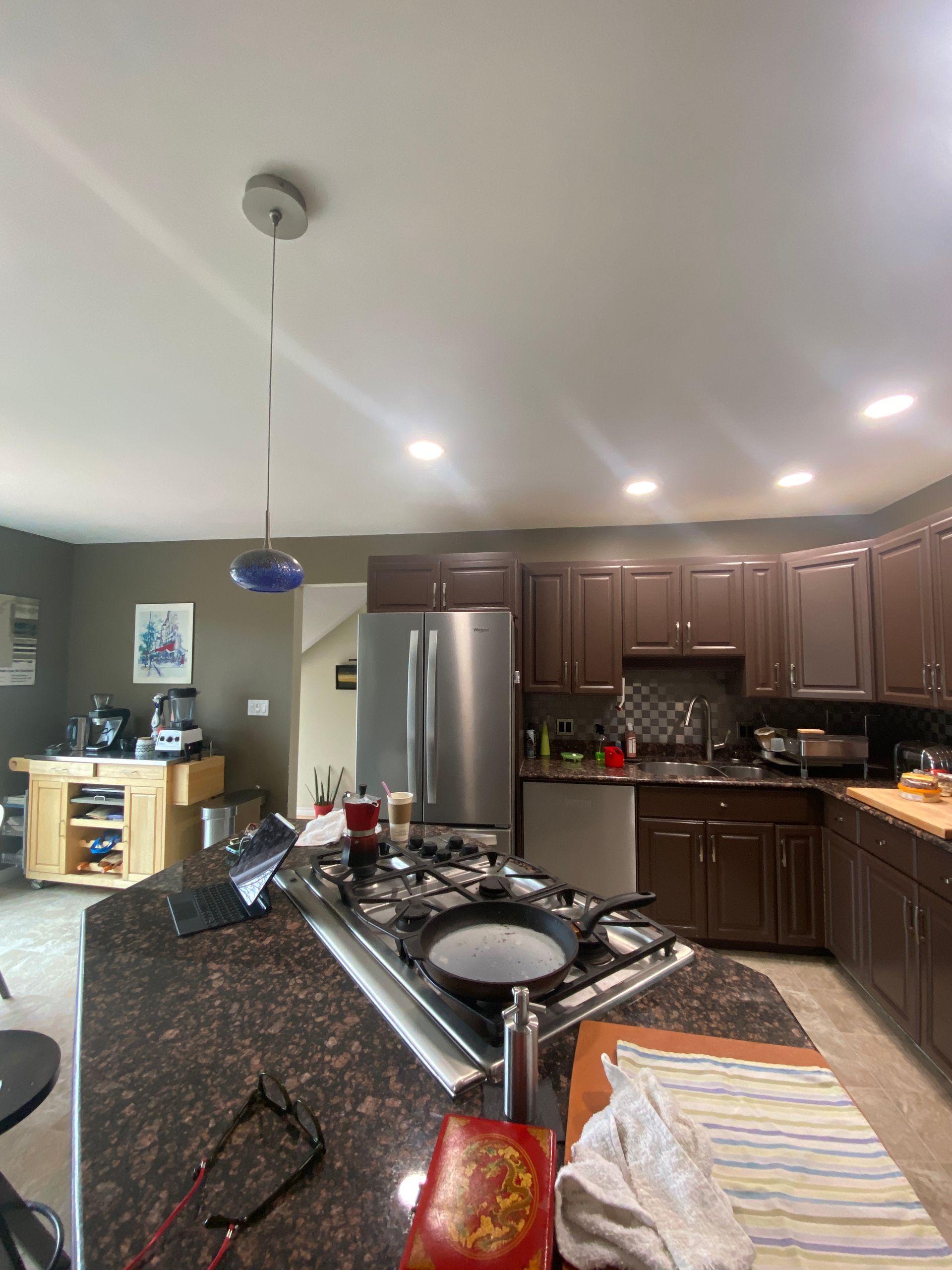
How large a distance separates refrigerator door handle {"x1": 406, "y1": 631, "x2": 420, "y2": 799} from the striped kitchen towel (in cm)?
217

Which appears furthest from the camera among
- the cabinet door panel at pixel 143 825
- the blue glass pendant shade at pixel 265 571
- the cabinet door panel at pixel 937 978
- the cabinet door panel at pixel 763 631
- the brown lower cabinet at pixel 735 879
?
the cabinet door panel at pixel 143 825

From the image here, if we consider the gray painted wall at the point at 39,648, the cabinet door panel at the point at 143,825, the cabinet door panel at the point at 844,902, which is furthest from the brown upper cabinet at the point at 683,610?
the gray painted wall at the point at 39,648

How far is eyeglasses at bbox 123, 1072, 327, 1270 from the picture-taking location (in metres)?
0.49

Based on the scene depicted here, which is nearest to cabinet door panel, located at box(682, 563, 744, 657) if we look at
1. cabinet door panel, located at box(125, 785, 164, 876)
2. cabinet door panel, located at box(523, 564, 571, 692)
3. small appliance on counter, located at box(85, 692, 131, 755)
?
cabinet door panel, located at box(523, 564, 571, 692)

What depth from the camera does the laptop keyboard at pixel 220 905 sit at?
3.83 feet

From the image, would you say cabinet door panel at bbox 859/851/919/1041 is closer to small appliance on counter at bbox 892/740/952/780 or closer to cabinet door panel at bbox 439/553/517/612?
small appliance on counter at bbox 892/740/952/780

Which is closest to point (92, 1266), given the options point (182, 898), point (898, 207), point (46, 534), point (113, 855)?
point (182, 898)

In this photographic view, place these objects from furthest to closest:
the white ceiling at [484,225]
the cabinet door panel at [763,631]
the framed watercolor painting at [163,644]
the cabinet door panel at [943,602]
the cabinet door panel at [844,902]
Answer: the framed watercolor painting at [163,644] < the cabinet door panel at [763,631] < the cabinet door panel at [844,902] < the cabinet door panel at [943,602] < the white ceiling at [484,225]

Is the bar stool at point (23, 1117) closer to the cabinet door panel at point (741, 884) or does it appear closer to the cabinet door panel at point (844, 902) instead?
the cabinet door panel at point (741, 884)

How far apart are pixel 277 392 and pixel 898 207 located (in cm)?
182

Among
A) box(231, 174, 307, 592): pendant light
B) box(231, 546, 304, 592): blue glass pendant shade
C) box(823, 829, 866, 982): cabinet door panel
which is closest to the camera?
box(231, 174, 307, 592): pendant light

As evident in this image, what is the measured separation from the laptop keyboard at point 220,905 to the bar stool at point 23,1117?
47 cm

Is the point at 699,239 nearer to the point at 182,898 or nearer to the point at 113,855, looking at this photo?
the point at 182,898

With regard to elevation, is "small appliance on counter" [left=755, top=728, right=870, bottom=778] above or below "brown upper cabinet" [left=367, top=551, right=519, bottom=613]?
below
